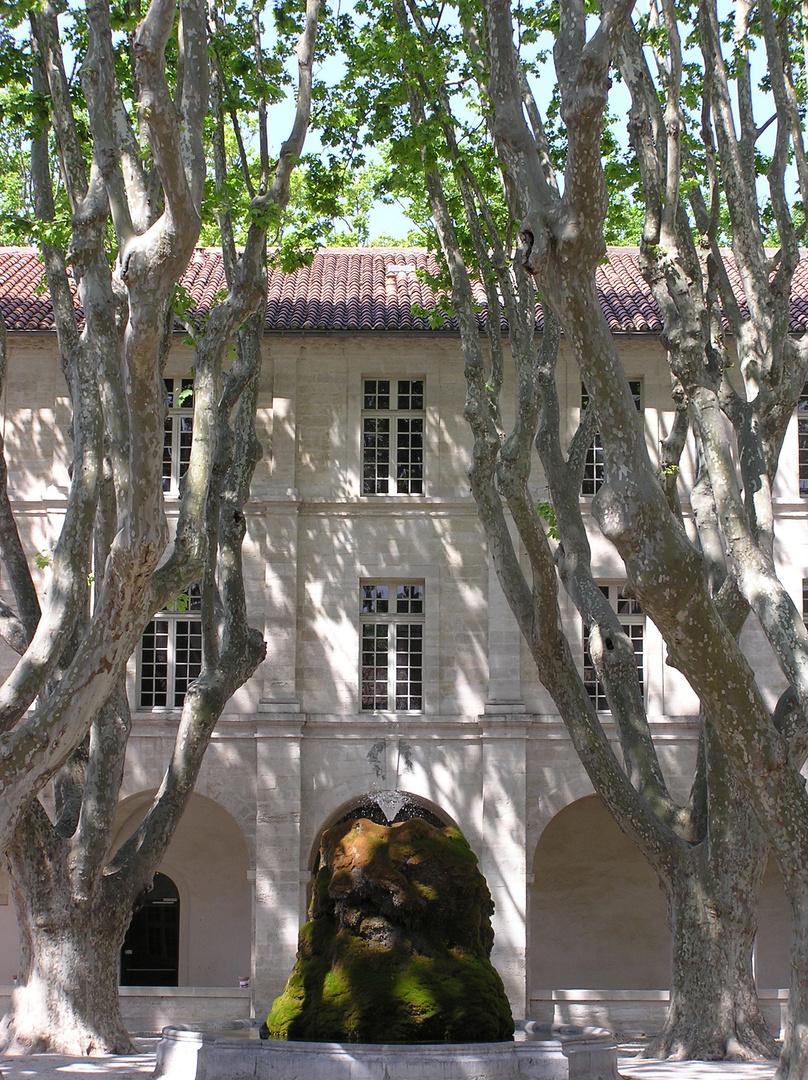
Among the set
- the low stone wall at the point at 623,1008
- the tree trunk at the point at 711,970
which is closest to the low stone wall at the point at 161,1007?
the low stone wall at the point at 623,1008

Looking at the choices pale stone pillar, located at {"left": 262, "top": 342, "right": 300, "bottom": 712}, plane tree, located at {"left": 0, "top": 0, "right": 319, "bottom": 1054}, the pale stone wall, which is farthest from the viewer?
pale stone pillar, located at {"left": 262, "top": 342, "right": 300, "bottom": 712}

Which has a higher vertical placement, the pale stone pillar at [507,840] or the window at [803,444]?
the window at [803,444]

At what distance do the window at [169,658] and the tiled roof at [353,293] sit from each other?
457 cm

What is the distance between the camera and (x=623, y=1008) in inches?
678

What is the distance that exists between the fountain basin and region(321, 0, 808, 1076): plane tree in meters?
1.71

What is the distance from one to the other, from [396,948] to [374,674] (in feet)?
37.4

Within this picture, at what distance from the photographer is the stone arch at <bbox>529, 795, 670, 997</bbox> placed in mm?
20531

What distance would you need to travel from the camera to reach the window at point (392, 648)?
19.9 m

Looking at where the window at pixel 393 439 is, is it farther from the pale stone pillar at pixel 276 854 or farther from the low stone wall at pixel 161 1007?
the low stone wall at pixel 161 1007

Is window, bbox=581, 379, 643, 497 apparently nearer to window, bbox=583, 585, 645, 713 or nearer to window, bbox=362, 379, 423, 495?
window, bbox=583, 585, 645, 713

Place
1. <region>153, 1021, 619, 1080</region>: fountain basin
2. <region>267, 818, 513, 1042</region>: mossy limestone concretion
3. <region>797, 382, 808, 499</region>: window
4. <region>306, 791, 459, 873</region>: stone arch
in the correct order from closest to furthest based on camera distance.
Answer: <region>153, 1021, 619, 1080</region>: fountain basin, <region>267, 818, 513, 1042</region>: mossy limestone concretion, <region>306, 791, 459, 873</region>: stone arch, <region>797, 382, 808, 499</region>: window

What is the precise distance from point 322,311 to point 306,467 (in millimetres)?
2449

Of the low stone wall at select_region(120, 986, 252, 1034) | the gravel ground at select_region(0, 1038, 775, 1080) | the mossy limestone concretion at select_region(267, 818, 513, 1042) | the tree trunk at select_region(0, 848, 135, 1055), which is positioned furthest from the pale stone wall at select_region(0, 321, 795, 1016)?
the mossy limestone concretion at select_region(267, 818, 513, 1042)

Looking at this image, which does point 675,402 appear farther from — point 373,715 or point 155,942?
point 155,942
